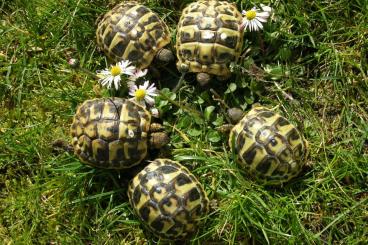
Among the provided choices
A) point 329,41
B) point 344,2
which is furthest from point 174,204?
point 344,2

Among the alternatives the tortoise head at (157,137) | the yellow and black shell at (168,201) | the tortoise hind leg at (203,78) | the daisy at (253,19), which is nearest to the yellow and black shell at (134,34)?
the tortoise hind leg at (203,78)

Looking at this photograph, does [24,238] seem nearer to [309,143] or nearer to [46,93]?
[46,93]

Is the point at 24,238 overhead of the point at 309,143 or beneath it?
beneath

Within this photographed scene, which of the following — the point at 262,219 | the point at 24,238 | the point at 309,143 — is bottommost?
the point at 24,238

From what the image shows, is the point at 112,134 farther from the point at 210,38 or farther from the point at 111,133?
the point at 210,38

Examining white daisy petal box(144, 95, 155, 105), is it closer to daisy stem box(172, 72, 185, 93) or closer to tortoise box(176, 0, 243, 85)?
daisy stem box(172, 72, 185, 93)

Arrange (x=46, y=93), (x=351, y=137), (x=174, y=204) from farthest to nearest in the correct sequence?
(x=46, y=93)
(x=351, y=137)
(x=174, y=204)
